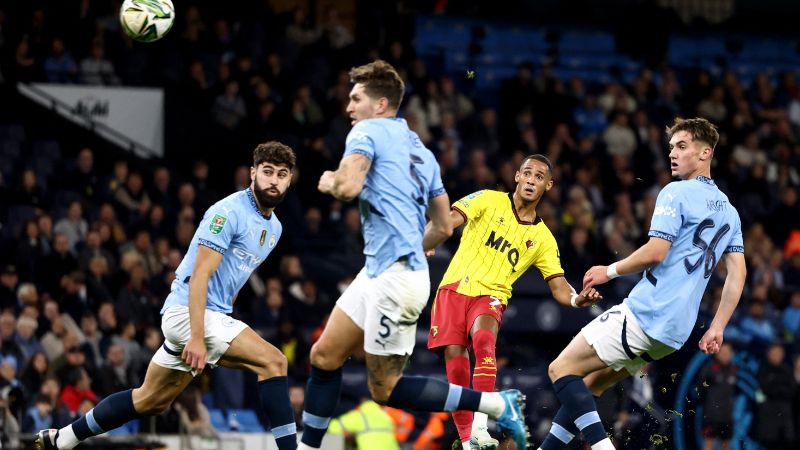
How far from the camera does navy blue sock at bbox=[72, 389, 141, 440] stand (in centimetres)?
960

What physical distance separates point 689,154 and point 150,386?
409cm

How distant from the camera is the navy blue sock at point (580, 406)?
927 centimetres

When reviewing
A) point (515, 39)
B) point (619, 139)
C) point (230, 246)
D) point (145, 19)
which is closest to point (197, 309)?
point (230, 246)

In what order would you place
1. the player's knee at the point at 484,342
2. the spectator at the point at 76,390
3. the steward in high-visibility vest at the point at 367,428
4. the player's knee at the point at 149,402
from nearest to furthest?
1. the player's knee at the point at 149,402
2. the player's knee at the point at 484,342
3. the steward in high-visibility vest at the point at 367,428
4. the spectator at the point at 76,390

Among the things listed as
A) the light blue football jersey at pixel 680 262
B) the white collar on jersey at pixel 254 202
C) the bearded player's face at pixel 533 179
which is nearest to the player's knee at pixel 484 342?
the bearded player's face at pixel 533 179

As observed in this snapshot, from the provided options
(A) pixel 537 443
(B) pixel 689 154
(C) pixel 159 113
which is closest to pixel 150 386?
(B) pixel 689 154

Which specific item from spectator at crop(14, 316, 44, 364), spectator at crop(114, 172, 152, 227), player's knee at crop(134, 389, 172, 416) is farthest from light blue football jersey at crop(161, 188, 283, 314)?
spectator at crop(114, 172, 152, 227)

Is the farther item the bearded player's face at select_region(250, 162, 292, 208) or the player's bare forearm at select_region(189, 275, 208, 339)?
the bearded player's face at select_region(250, 162, 292, 208)

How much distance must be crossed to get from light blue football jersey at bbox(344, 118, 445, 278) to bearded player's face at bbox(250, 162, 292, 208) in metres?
1.22

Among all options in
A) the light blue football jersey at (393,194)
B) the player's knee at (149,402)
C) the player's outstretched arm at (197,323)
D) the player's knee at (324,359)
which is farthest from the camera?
the player's knee at (149,402)

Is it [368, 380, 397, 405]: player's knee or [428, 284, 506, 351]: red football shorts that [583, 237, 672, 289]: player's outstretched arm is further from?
[368, 380, 397, 405]: player's knee

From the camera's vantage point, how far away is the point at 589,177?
21.3m

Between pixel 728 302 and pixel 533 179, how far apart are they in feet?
6.08

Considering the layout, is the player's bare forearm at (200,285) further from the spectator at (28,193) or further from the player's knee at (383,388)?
the spectator at (28,193)
